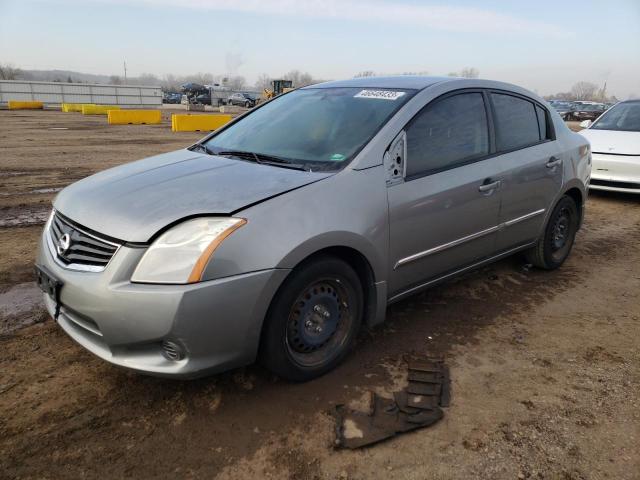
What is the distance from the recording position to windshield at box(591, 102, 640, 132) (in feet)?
27.2

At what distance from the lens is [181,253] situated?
2.22 m

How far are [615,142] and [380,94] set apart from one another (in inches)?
246

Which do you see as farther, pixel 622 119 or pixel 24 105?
pixel 24 105

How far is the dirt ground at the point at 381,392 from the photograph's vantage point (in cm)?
217

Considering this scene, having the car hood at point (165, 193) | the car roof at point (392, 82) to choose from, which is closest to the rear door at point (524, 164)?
the car roof at point (392, 82)

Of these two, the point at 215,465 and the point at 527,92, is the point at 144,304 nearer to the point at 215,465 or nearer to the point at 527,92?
the point at 215,465

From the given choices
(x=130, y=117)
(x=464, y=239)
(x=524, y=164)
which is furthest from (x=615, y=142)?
(x=130, y=117)

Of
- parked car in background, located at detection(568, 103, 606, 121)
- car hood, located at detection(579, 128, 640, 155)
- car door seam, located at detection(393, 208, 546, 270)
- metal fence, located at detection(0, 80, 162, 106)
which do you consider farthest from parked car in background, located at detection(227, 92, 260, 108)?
car door seam, located at detection(393, 208, 546, 270)

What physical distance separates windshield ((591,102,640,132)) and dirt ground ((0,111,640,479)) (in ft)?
17.9

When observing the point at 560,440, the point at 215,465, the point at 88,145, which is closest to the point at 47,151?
the point at 88,145

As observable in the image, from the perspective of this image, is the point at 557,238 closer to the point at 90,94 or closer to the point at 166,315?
the point at 166,315

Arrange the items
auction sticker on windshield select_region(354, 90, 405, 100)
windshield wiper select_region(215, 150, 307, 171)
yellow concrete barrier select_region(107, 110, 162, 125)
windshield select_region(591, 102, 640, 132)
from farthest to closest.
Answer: yellow concrete barrier select_region(107, 110, 162, 125) → windshield select_region(591, 102, 640, 132) → auction sticker on windshield select_region(354, 90, 405, 100) → windshield wiper select_region(215, 150, 307, 171)

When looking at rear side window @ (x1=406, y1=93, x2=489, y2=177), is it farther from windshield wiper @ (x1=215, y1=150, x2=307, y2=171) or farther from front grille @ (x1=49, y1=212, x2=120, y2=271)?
front grille @ (x1=49, y1=212, x2=120, y2=271)

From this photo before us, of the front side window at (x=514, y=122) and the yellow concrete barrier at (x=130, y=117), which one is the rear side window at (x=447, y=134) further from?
the yellow concrete barrier at (x=130, y=117)
